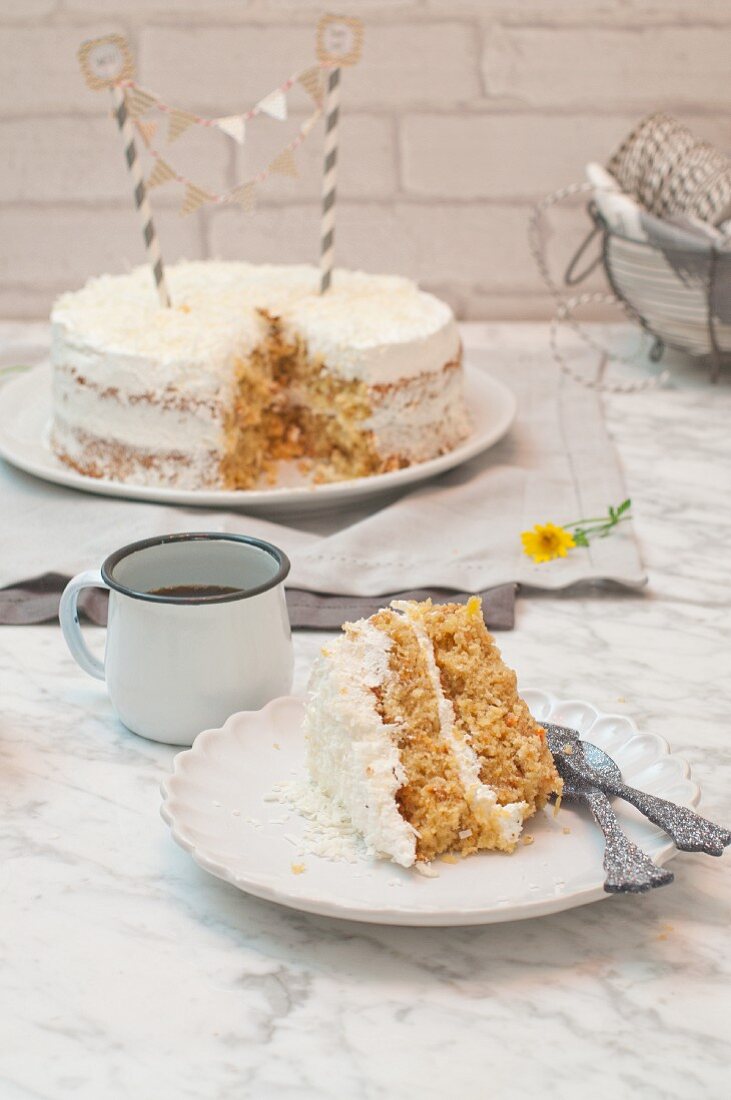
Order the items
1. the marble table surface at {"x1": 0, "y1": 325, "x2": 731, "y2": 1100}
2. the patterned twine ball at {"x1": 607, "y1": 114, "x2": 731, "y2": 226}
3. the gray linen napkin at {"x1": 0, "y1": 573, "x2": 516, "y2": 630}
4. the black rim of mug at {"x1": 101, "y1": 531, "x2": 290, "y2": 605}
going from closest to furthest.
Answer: the marble table surface at {"x1": 0, "y1": 325, "x2": 731, "y2": 1100}, the black rim of mug at {"x1": 101, "y1": 531, "x2": 290, "y2": 605}, the gray linen napkin at {"x1": 0, "y1": 573, "x2": 516, "y2": 630}, the patterned twine ball at {"x1": 607, "y1": 114, "x2": 731, "y2": 226}

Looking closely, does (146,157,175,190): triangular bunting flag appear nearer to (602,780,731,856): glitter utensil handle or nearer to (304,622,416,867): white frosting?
(304,622,416,867): white frosting

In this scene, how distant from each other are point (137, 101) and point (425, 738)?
4.33ft

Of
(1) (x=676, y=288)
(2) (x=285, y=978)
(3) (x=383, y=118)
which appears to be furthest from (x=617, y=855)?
(3) (x=383, y=118)

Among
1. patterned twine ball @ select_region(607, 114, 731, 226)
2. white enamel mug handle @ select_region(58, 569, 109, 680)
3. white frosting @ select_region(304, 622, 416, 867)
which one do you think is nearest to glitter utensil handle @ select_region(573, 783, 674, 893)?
white frosting @ select_region(304, 622, 416, 867)

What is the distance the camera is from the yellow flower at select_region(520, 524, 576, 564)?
1730 millimetres

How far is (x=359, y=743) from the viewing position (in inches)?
41.4

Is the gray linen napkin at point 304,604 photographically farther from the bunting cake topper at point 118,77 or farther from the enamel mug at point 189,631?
the bunting cake topper at point 118,77

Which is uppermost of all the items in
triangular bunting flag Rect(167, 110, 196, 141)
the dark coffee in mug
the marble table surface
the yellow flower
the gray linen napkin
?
triangular bunting flag Rect(167, 110, 196, 141)

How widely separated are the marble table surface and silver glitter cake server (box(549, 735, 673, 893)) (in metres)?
0.06

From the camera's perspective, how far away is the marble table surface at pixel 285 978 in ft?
2.84

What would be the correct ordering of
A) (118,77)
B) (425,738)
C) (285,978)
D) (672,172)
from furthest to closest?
(672,172) → (118,77) → (425,738) → (285,978)

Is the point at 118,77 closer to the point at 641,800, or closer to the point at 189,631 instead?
the point at 189,631

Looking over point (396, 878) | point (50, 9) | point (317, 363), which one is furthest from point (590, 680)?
point (50, 9)

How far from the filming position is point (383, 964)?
0.97 meters
